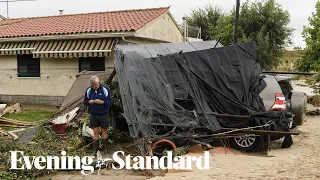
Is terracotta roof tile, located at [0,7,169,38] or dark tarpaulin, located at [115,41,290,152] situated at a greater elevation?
terracotta roof tile, located at [0,7,169,38]

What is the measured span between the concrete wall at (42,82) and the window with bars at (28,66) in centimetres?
20

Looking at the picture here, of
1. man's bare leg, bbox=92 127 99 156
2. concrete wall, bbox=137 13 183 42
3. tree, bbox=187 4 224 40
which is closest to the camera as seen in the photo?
man's bare leg, bbox=92 127 99 156

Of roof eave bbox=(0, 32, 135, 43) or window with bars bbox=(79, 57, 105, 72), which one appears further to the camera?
window with bars bbox=(79, 57, 105, 72)

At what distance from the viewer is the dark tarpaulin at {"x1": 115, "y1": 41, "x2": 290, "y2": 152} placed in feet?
Result: 26.3

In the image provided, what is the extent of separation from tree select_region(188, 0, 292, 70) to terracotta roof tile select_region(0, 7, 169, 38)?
9629 mm

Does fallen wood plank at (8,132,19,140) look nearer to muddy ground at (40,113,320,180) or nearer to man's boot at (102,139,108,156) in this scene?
man's boot at (102,139,108,156)

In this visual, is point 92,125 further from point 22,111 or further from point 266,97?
point 22,111

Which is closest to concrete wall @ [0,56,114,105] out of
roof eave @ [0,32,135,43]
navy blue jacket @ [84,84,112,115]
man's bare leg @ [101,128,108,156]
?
roof eave @ [0,32,135,43]

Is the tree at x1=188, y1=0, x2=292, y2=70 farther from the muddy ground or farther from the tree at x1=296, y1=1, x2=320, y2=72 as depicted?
the muddy ground

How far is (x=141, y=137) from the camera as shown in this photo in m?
7.62

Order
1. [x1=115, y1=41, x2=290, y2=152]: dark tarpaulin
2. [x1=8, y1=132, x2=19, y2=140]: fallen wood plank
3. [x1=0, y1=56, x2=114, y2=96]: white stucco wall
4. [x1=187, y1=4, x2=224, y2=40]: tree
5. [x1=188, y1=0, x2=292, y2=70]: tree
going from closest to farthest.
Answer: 1. [x1=115, y1=41, x2=290, y2=152]: dark tarpaulin
2. [x1=8, y1=132, x2=19, y2=140]: fallen wood plank
3. [x1=0, y1=56, x2=114, y2=96]: white stucco wall
4. [x1=188, y1=0, x2=292, y2=70]: tree
5. [x1=187, y1=4, x2=224, y2=40]: tree

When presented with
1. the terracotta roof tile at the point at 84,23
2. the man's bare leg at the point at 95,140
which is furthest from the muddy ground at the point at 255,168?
the terracotta roof tile at the point at 84,23

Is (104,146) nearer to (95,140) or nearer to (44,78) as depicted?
(95,140)

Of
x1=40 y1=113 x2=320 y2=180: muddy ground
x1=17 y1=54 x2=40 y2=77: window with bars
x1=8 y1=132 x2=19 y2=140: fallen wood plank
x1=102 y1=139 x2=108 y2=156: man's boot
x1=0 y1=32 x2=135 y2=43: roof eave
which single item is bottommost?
x1=40 y1=113 x2=320 y2=180: muddy ground
